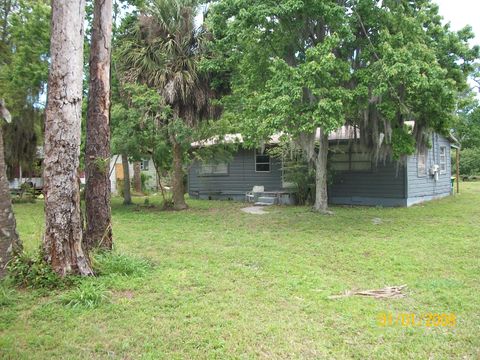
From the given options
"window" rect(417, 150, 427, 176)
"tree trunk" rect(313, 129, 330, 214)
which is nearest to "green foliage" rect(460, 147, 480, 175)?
"window" rect(417, 150, 427, 176)

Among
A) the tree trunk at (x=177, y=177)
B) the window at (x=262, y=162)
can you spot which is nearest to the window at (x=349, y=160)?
the window at (x=262, y=162)

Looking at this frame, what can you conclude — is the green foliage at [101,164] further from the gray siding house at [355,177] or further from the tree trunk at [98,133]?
the gray siding house at [355,177]

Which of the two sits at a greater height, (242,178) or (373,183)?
(242,178)

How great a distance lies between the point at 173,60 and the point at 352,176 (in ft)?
23.8

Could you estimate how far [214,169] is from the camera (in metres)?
17.4

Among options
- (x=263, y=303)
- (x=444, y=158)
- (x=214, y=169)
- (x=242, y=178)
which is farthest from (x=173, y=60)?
(x=444, y=158)

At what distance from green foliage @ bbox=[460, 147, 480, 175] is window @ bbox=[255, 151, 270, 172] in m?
23.5

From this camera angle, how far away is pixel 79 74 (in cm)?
463

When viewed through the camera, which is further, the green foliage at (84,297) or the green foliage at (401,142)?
the green foliage at (401,142)

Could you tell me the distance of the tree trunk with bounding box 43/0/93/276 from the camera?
4.48m

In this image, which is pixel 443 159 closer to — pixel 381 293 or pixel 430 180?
pixel 430 180

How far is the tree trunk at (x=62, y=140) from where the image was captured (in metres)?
4.48

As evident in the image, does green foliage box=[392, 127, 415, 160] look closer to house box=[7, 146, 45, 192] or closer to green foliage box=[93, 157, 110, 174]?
green foliage box=[93, 157, 110, 174]

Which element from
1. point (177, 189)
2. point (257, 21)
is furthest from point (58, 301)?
point (177, 189)
